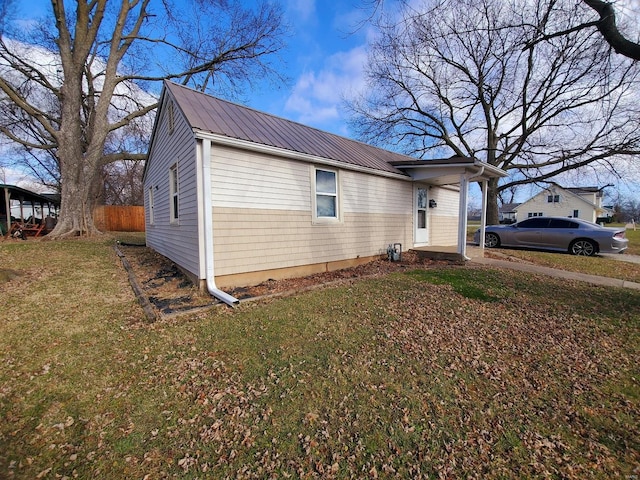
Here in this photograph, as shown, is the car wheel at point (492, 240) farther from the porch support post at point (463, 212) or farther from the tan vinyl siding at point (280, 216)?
the tan vinyl siding at point (280, 216)

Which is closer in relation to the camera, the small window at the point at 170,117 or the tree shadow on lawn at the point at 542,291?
the tree shadow on lawn at the point at 542,291

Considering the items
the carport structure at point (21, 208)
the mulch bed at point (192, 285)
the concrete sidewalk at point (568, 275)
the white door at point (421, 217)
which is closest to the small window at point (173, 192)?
the mulch bed at point (192, 285)

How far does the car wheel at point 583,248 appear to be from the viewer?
10.9 meters

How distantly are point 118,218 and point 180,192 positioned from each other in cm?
2129

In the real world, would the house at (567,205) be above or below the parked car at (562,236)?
above

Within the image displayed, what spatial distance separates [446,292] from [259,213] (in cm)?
413

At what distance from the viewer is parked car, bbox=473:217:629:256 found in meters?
10.6

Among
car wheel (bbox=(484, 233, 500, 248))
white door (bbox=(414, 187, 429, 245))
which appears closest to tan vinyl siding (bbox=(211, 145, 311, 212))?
white door (bbox=(414, 187, 429, 245))

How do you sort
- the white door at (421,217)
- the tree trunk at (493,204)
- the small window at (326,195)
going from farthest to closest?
the tree trunk at (493,204)
the white door at (421,217)
the small window at (326,195)

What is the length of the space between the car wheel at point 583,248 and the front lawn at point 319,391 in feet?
26.1

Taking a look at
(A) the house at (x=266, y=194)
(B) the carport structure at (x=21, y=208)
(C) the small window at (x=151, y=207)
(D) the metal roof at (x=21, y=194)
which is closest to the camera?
(A) the house at (x=266, y=194)

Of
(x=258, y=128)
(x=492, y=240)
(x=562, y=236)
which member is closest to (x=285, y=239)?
(x=258, y=128)

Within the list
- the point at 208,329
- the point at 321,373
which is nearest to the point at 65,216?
the point at 208,329

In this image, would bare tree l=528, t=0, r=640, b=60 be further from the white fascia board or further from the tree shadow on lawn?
the white fascia board
